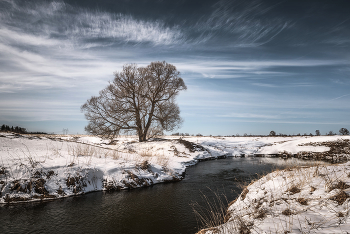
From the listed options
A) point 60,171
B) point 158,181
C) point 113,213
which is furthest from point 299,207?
point 60,171

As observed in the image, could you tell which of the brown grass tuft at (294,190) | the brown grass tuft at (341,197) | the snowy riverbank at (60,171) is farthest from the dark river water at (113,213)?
the brown grass tuft at (341,197)

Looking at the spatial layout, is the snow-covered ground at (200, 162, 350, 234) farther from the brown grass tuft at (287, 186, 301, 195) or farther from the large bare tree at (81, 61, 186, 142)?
the large bare tree at (81, 61, 186, 142)

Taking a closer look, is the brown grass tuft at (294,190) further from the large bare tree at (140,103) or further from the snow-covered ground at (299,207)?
the large bare tree at (140,103)

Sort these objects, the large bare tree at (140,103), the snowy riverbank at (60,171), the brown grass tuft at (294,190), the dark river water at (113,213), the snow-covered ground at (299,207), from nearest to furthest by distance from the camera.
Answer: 1. the snow-covered ground at (299,207)
2. the brown grass tuft at (294,190)
3. the dark river water at (113,213)
4. the snowy riverbank at (60,171)
5. the large bare tree at (140,103)

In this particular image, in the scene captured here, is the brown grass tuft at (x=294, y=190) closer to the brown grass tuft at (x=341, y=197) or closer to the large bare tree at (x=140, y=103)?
the brown grass tuft at (x=341, y=197)

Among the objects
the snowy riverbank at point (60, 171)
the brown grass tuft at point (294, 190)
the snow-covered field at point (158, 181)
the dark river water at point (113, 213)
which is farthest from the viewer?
the snowy riverbank at point (60, 171)

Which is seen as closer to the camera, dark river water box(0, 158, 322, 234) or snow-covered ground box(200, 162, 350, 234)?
snow-covered ground box(200, 162, 350, 234)

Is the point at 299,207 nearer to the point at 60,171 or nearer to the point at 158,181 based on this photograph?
the point at 158,181

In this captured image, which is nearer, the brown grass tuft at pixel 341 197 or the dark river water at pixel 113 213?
the brown grass tuft at pixel 341 197

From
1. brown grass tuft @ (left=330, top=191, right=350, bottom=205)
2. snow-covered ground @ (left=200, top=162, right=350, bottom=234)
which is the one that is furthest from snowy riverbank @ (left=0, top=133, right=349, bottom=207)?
brown grass tuft @ (left=330, top=191, right=350, bottom=205)

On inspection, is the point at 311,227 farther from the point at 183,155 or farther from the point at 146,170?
the point at 183,155

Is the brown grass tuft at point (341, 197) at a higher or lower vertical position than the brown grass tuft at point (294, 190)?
higher

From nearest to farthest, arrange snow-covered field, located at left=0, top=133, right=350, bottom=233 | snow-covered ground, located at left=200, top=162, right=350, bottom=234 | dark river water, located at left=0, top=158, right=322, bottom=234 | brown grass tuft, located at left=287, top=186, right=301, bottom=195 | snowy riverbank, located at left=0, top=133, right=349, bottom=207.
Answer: snow-covered ground, located at left=200, top=162, right=350, bottom=234, snow-covered field, located at left=0, top=133, right=350, bottom=233, brown grass tuft, located at left=287, top=186, right=301, bottom=195, dark river water, located at left=0, top=158, right=322, bottom=234, snowy riverbank, located at left=0, top=133, right=349, bottom=207

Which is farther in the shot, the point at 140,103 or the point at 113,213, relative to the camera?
the point at 140,103
